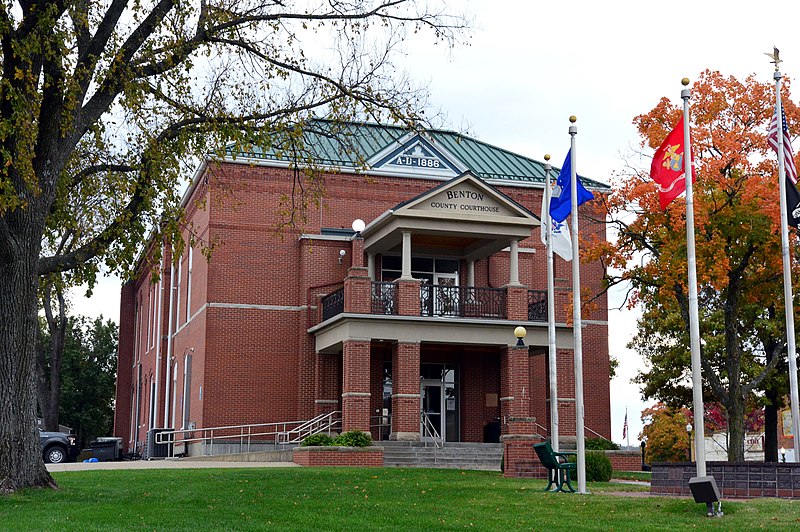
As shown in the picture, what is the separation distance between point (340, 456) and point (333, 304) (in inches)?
259

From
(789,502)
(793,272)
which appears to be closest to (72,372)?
(793,272)

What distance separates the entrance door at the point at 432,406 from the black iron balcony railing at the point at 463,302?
11.4 feet

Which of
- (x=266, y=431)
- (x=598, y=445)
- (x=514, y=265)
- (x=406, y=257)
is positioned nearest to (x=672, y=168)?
(x=598, y=445)

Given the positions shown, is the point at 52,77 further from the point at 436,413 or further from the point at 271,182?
the point at 436,413

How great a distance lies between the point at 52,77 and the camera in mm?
15773

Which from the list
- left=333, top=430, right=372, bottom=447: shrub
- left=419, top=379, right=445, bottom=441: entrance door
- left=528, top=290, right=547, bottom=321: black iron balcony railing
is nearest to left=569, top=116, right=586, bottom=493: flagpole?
left=333, top=430, right=372, bottom=447: shrub

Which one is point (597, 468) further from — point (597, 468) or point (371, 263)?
point (371, 263)

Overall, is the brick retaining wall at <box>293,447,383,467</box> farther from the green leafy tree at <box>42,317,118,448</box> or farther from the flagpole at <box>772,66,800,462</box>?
the green leafy tree at <box>42,317,118,448</box>

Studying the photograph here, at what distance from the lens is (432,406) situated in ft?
108

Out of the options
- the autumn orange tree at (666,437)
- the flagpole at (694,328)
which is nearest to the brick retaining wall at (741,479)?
the flagpole at (694,328)

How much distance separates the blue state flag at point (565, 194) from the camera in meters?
19.7

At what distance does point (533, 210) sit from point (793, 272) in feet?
36.9

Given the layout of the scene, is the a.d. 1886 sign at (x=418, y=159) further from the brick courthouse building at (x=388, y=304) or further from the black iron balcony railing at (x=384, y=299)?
the black iron balcony railing at (x=384, y=299)

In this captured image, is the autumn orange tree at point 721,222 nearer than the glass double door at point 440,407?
Yes
